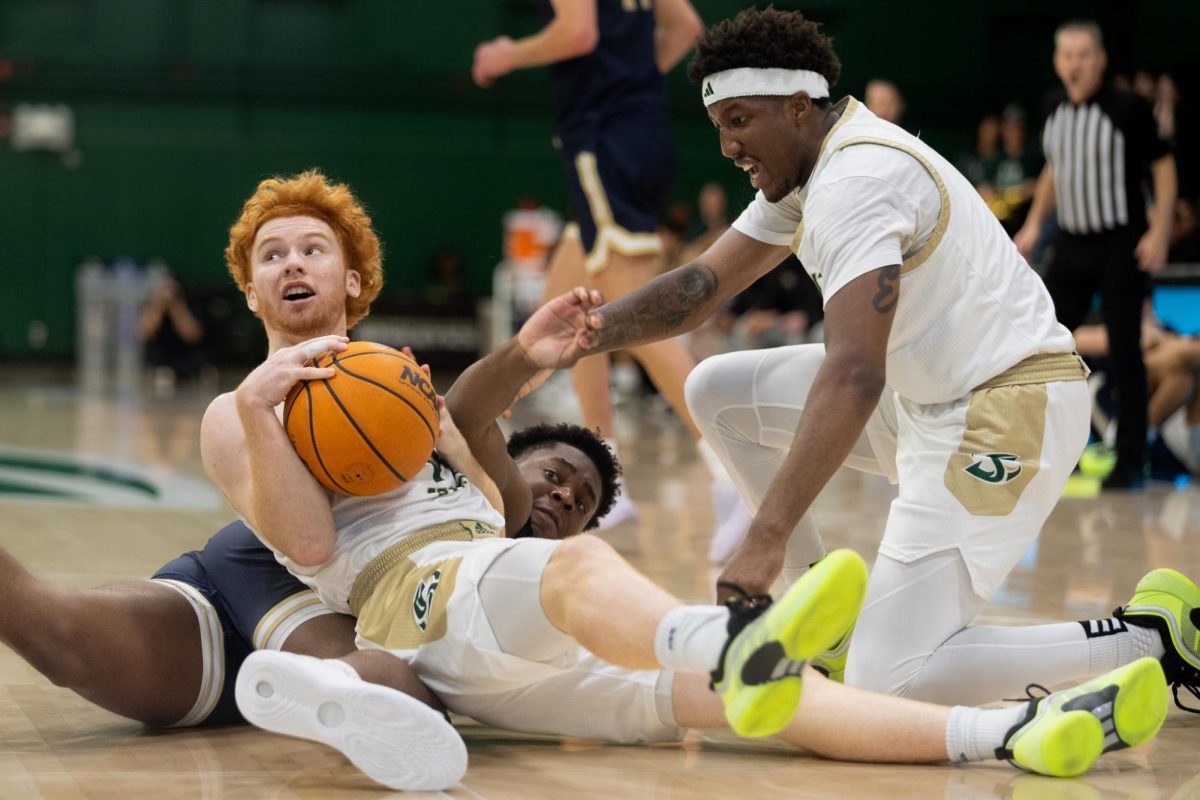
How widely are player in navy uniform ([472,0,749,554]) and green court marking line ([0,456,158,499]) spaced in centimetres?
225

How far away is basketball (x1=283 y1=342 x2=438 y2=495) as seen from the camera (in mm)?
2775

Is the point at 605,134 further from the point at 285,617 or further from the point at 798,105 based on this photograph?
the point at 285,617

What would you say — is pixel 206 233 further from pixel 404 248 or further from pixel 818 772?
pixel 818 772

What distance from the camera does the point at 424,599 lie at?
2705 mm

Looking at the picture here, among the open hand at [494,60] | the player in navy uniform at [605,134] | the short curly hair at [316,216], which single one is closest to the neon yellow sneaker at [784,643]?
the short curly hair at [316,216]

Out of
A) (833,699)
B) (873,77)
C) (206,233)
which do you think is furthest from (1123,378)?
(206,233)

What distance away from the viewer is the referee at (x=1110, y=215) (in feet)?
25.2

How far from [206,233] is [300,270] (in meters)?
15.3

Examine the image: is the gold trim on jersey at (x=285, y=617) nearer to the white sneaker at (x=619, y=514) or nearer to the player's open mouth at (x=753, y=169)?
the player's open mouth at (x=753, y=169)

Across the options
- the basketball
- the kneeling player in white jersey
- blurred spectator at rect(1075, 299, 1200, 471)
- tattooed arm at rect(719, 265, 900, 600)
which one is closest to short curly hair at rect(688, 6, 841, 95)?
the kneeling player in white jersey

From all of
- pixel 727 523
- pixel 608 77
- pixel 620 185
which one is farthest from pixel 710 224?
pixel 727 523

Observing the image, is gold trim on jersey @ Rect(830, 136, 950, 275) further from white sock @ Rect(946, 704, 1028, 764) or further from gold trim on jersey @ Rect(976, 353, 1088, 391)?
white sock @ Rect(946, 704, 1028, 764)

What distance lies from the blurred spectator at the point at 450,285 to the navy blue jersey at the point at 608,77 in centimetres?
1029

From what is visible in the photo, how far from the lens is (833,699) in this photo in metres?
2.79
